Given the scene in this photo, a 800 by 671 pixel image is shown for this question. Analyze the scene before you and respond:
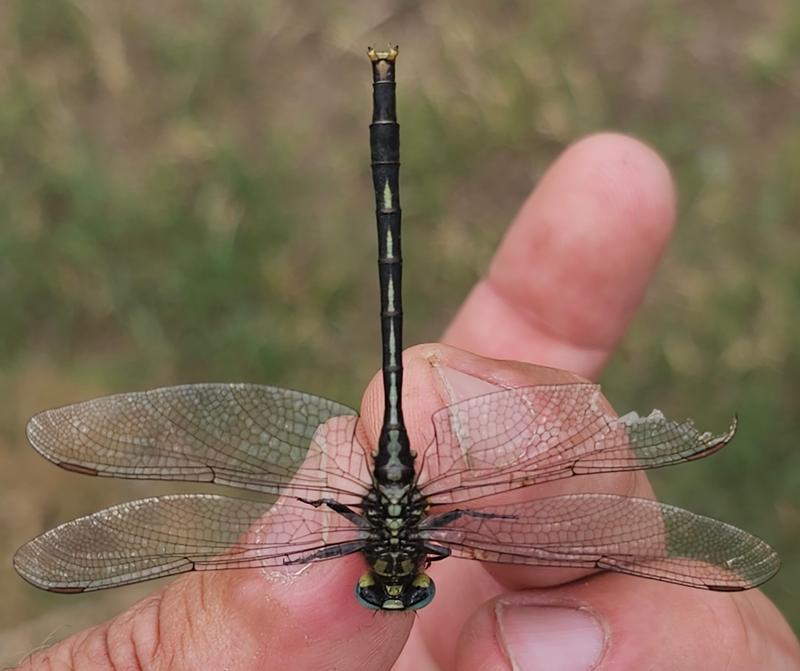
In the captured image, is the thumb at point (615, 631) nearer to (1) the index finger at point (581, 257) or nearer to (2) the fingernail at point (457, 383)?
(2) the fingernail at point (457, 383)

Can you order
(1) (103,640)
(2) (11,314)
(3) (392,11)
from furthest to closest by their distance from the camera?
(3) (392,11)
(2) (11,314)
(1) (103,640)

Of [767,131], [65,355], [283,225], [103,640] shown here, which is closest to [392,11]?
[283,225]

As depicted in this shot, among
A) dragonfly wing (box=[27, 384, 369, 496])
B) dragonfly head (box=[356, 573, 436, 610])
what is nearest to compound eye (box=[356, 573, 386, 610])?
dragonfly head (box=[356, 573, 436, 610])

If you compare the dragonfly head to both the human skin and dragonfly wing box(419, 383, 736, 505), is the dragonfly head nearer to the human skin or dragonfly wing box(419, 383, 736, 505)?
the human skin

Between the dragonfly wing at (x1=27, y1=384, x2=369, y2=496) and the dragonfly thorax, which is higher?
the dragonfly wing at (x1=27, y1=384, x2=369, y2=496)

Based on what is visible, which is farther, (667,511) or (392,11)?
(392,11)

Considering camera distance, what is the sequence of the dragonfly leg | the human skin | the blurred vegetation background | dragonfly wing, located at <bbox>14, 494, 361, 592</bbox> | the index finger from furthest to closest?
A: the blurred vegetation background → the index finger → the dragonfly leg → dragonfly wing, located at <bbox>14, 494, 361, 592</bbox> → the human skin

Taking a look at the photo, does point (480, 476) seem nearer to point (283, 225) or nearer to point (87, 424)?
point (87, 424)
